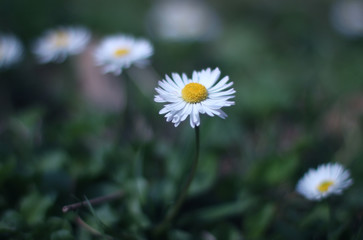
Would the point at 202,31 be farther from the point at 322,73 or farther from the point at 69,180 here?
the point at 69,180

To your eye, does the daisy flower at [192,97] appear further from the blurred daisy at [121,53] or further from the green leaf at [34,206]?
the green leaf at [34,206]

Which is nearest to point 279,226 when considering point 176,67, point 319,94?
point 319,94

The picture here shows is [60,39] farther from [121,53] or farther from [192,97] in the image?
[192,97]

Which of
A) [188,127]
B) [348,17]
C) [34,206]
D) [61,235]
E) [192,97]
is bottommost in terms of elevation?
[61,235]

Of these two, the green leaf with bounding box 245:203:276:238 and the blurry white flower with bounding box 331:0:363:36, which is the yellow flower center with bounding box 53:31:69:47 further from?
the blurry white flower with bounding box 331:0:363:36

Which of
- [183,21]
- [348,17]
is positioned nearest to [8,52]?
[183,21]

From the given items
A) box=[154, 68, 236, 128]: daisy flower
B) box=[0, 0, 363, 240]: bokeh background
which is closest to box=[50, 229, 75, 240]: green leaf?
box=[0, 0, 363, 240]: bokeh background
